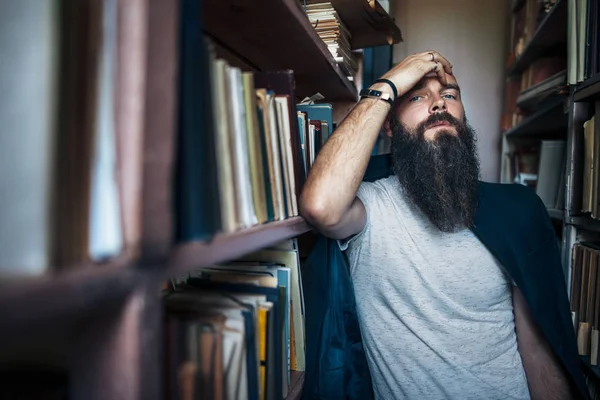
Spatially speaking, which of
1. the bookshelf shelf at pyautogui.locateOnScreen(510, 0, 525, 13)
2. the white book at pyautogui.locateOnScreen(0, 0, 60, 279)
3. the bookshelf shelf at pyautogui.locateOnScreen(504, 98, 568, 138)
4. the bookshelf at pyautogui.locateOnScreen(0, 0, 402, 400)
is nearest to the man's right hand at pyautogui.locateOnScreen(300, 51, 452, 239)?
the bookshelf at pyautogui.locateOnScreen(0, 0, 402, 400)

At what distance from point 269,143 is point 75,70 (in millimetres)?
397

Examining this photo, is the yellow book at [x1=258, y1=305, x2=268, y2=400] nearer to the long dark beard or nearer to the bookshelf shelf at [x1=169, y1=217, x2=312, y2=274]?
the bookshelf shelf at [x1=169, y1=217, x2=312, y2=274]

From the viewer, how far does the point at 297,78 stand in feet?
4.60

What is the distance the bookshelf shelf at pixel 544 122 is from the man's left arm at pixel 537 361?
108 cm

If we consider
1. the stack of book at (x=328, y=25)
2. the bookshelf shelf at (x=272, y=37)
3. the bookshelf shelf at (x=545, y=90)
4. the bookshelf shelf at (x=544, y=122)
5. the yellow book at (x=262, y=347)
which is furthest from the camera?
the bookshelf shelf at (x=544, y=122)

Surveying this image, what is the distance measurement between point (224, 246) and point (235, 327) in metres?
0.15

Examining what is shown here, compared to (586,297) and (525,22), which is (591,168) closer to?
(586,297)

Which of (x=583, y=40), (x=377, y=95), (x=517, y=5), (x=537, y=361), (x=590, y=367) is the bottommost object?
(x=590, y=367)

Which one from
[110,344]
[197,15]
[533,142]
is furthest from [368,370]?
[533,142]

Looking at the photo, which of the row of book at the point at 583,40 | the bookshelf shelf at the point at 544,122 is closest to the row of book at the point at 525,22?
the row of book at the point at 583,40

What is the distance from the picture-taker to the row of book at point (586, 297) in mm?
1360

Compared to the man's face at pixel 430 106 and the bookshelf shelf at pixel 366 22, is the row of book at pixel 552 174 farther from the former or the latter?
the bookshelf shelf at pixel 366 22

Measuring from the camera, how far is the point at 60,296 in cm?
27

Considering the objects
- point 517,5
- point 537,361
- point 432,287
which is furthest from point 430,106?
point 517,5
